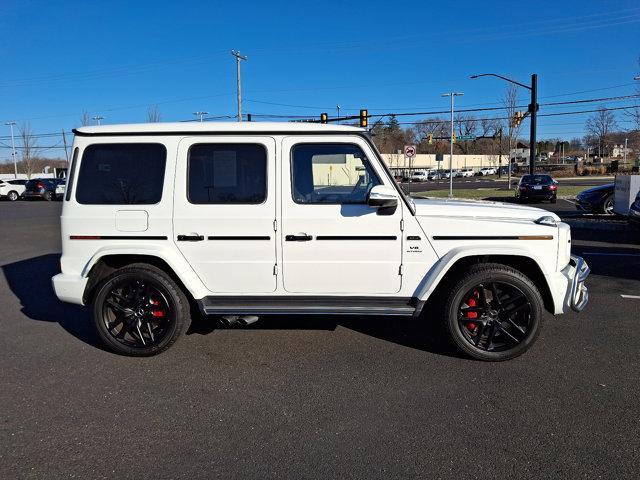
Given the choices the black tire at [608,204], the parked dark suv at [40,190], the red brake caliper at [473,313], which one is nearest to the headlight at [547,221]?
the red brake caliper at [473,313]

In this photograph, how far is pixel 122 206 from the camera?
14.1ft

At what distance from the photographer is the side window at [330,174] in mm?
4199

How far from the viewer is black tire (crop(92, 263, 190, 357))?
4.32 metres

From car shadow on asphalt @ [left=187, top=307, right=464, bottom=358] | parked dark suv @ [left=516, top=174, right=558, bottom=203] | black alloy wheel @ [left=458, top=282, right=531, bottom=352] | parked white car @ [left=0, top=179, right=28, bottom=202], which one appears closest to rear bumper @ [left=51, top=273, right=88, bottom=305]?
car shadow on asphalt @ [left=187, top=307, right=464, bottom=358]

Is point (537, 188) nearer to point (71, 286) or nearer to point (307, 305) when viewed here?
point (307, 305)

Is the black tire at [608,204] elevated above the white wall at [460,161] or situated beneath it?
situated beneath

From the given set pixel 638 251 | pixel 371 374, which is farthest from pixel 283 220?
pixel 638 251

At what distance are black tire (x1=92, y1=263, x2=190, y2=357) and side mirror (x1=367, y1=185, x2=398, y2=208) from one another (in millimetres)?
1898

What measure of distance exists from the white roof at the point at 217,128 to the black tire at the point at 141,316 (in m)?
1.21

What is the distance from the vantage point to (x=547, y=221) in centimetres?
420

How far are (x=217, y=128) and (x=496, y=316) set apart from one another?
2.92m

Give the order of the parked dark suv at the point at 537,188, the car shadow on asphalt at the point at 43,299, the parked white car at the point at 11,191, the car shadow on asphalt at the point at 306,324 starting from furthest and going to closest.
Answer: the parked white car at the point at 11,191, the parked dark suv at the point at 537,188, the car shadow on asphalt at the point at 43,299, the car shadow on asphalt at the point at 306,324

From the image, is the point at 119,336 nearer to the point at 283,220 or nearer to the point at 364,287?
the point at 283,220

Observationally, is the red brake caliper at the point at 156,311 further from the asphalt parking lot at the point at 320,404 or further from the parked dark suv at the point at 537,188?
the parked dark suv at the point at 537,188
